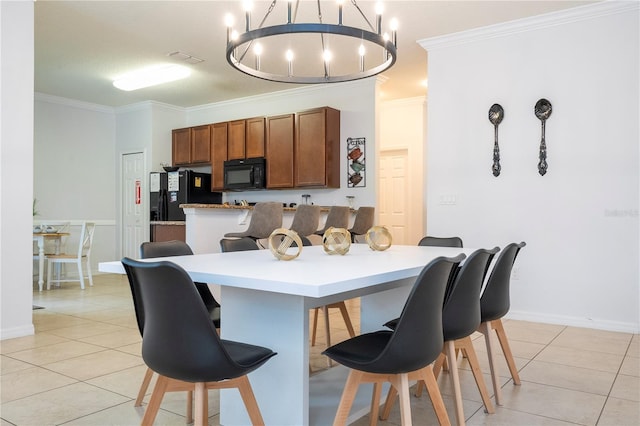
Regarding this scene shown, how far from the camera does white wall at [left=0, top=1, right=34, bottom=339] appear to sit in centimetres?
344

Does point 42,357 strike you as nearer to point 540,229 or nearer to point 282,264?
point 282,264

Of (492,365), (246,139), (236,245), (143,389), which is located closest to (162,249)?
(236,245)

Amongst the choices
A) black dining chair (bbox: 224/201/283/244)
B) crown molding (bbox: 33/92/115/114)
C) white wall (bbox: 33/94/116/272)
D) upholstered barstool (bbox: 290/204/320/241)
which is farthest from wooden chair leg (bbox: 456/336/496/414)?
crown molding (bbox: 33/92/115/114)

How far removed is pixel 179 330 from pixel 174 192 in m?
6.05

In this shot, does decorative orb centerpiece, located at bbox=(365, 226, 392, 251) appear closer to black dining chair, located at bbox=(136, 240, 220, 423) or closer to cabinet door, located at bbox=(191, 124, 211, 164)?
black dining chair, located at bbox=(136, 240, 220, 423)

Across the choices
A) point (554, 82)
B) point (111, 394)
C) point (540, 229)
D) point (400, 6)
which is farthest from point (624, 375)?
point (400, 6)

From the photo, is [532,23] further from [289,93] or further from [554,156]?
[289,93]

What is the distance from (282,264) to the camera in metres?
1.96

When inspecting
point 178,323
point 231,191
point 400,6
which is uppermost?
point 400,6

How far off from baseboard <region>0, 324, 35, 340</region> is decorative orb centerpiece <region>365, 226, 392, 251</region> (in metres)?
2.66

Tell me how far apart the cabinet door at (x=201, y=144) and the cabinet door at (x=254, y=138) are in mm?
812

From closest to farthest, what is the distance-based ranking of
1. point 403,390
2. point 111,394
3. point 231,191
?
point 403,390 → point 111,394 → point 231,191

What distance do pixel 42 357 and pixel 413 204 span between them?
567cm

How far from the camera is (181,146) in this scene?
766 centimetres
